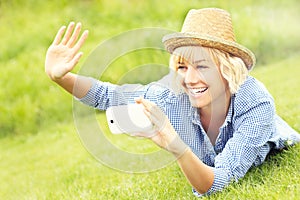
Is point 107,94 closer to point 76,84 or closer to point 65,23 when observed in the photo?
point 76,84

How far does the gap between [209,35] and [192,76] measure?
0.61ft

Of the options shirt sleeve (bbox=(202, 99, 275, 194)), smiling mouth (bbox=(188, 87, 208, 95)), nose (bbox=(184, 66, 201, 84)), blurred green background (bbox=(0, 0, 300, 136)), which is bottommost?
blurred green background (bbox=(0, 0, 300, 136))

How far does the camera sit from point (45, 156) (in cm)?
514

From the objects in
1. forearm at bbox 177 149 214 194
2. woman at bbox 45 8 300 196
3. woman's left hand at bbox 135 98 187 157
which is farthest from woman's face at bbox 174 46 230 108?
woman's left hand at bbox 135 98 187 157

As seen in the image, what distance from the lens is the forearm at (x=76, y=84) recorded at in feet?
7.67

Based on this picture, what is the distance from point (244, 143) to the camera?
2359mm

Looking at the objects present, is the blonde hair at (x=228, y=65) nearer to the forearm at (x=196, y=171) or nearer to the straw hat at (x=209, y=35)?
the straw hat at (x=209, y=35)

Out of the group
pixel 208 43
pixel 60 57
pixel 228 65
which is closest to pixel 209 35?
pixel 208 43

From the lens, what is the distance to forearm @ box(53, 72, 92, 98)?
7.67ft

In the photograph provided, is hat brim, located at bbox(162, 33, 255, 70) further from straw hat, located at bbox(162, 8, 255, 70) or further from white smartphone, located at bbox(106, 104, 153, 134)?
white smartphone, located at bbox(106, 104, 153, 134)

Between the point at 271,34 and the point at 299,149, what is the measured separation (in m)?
6.27

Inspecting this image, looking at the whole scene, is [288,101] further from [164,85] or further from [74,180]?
[164,85]

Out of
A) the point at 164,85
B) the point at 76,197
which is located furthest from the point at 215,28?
the point at 76,197

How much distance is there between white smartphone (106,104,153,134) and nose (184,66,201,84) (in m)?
0.34
